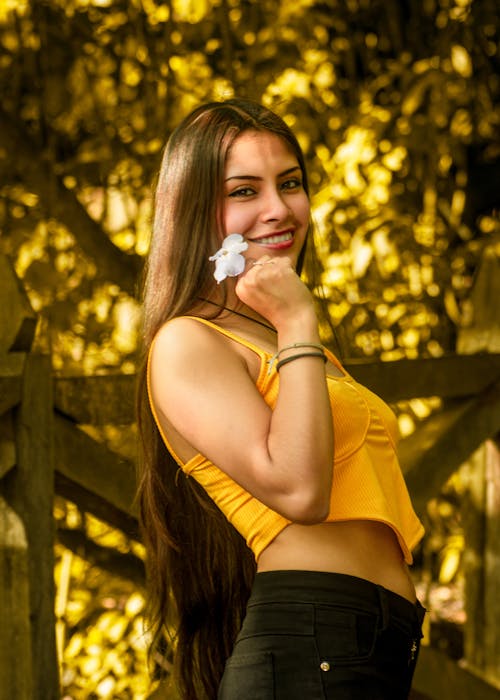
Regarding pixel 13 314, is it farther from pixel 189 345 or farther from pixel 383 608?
pixel 383 608

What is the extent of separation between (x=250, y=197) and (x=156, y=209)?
0.62 ft

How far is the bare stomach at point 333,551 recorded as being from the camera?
69.0 inches

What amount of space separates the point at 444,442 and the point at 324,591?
1605 mm

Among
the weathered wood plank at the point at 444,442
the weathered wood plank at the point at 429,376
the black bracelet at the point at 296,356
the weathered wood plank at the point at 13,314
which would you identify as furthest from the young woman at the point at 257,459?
the weathered wood plank at the point at 444,442

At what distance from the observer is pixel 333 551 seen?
1.76 metres

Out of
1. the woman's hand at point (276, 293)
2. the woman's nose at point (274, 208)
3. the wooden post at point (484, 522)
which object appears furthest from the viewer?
the wooden post at point (484, 522)

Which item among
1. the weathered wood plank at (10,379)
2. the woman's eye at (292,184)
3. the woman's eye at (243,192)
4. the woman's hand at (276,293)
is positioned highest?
the woman's eye at (292,184)

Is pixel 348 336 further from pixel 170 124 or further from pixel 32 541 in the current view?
pixel 32 541

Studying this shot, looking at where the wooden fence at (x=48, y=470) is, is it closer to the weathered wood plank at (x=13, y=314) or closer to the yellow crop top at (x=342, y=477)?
the weathered wood plank at (x=13, y=314)

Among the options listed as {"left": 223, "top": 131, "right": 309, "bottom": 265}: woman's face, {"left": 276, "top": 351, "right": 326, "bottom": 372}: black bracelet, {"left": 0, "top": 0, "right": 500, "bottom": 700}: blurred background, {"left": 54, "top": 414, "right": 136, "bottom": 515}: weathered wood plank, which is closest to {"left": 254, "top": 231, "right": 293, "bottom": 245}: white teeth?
{"left": 223, "top": 131, "right": 309, "bottom": 265}: woman's face

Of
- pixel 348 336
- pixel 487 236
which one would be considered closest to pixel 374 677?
pixel 348 336

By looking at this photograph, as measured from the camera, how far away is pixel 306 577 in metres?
1.73

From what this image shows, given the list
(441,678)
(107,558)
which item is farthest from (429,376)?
(107,558)

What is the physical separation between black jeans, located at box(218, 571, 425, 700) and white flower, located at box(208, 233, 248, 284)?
0.45 meters
